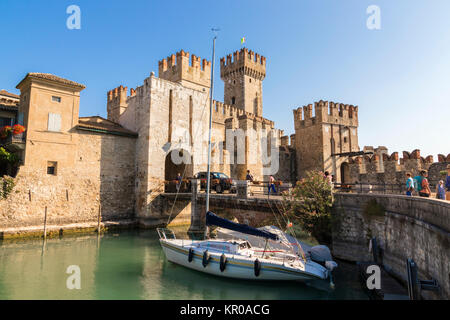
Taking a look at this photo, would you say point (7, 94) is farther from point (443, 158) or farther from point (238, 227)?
point (443, 158)

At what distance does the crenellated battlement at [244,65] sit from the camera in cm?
4281

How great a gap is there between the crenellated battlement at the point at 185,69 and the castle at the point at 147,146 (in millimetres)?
106

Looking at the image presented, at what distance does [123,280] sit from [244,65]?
3809 centimetres

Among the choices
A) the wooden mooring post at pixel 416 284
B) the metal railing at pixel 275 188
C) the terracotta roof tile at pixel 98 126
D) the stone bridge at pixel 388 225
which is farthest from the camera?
the terracotta roof tile at pixel 98 126

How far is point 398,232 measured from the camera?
31.2 ft

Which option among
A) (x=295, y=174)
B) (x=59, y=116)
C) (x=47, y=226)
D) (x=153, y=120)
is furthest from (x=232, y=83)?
(x=47, y=226)

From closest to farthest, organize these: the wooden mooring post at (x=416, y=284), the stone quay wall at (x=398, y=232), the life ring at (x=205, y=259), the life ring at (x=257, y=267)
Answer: the stone quay wall at (x=398, y=232), the wooden mooring post at (x=416, y=284), the life ring at (x=257, y=267), the life ring at (x=205, y=259)

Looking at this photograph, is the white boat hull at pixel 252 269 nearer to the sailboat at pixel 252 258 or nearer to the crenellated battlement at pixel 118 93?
the sailboat at pixel 252 258

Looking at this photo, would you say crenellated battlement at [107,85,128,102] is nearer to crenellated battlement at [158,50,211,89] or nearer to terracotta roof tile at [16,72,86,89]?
crenellated battlement at [158,50,211,89]

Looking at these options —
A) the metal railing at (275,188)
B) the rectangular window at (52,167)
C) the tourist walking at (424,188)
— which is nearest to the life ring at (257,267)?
the metal railing at (275,188)

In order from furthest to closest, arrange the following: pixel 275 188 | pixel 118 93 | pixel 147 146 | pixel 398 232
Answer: pixel 118 93 → pixel 147 146 → pixel 275 188 → pixel 398 232

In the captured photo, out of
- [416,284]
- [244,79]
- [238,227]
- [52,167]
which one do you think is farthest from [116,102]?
[416,284]

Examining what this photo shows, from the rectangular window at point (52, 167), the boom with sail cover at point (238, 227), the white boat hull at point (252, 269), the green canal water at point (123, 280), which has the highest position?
the rectangular window at point (52, 167)
